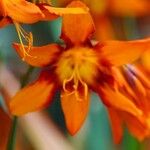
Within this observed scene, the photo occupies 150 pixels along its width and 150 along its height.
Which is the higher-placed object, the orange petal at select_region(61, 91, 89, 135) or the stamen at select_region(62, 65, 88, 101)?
the stamen at select_region(62, 65, 88, 101)

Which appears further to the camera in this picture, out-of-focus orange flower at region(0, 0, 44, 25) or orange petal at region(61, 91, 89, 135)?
orange petal at region(61, 91, 89, 135)

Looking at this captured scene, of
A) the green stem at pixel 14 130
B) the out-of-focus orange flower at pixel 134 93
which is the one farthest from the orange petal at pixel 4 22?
the out-of-focus orange flower at pixel 134 93

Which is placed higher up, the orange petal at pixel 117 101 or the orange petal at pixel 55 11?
the orange petal at pixel 55 11

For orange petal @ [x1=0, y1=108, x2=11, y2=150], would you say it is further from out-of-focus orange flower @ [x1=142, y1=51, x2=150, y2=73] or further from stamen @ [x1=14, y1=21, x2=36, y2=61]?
out-of-focus orange flower @ [x1=142, y1=51, x2=150, y2=73]

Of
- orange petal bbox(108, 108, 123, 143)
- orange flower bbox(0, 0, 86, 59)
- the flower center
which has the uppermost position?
orange flower bbox(0, 0, 86, 59)

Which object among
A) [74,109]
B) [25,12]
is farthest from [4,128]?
[25,12]

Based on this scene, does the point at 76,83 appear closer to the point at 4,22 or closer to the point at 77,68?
the point at 77,68

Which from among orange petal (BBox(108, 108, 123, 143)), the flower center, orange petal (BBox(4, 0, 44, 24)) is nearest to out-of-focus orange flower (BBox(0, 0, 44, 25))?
orange petal (BBox(4, 0, 44, 24))

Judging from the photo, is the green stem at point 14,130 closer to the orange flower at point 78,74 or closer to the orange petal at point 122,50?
the orange flower at point 78,74
